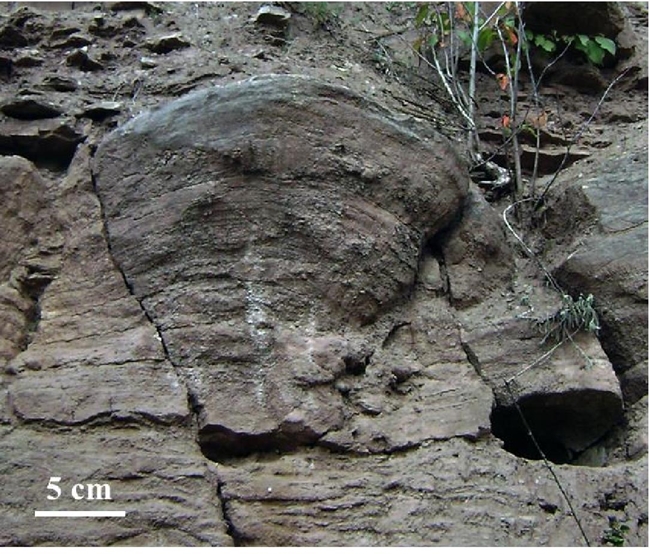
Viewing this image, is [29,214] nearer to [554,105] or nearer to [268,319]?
[268,319]

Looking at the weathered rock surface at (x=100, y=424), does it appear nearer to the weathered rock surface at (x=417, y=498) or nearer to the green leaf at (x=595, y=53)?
the weathered rock surface at (x=417, y=498)

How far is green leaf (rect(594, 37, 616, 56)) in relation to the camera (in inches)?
308

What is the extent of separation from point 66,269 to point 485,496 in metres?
2.37

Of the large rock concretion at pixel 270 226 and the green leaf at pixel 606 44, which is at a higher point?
the green leaf at pixel 606 44

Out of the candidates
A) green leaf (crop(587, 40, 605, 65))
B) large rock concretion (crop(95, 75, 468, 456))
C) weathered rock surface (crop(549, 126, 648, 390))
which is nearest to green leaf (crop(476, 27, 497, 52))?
green leaf (crop(587, 40, 605, 65))

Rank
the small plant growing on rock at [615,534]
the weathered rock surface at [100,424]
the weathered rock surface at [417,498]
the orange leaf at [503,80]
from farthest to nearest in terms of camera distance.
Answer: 1. the orange leaf at [503,80]
2. the small plant growing on rock at [615,534]
3. the weathered rock surface at [417,498]
4. the weathered rock surface at [100,424]

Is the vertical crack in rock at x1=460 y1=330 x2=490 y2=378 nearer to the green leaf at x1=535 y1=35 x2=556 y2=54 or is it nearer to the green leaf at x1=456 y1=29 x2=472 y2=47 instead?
the green leaf at x1=456 y1=29 x2=472 y2=47

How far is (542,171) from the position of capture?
286 inches

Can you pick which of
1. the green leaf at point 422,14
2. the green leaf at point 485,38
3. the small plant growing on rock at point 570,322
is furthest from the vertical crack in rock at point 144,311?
the green leaf at point 485,38

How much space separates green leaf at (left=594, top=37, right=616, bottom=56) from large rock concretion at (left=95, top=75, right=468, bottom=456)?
2212 millimetres

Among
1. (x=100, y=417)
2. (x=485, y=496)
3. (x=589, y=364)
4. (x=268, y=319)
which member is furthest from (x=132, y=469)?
(x=589, y=364)

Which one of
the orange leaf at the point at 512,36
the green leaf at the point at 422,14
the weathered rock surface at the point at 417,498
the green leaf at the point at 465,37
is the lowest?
the weathered rock surface at the point at 417,498

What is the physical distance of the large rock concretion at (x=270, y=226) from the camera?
5.45 m

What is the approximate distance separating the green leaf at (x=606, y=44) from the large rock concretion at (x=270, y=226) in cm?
221
